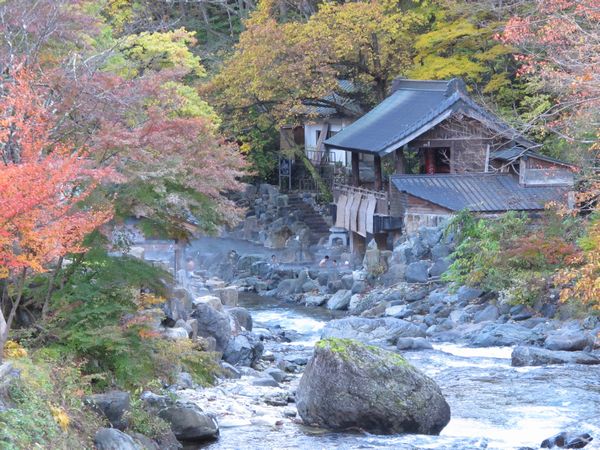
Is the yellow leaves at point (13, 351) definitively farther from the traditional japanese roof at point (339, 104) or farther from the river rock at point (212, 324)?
the traditional japanese roof at point (339, 104)

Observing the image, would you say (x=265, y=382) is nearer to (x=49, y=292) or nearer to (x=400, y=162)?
(x=49, y=292)

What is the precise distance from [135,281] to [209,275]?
23.5 metres

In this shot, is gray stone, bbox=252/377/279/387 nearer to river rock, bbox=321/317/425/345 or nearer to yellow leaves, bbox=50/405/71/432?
river rock, bbox=321/317/425/345

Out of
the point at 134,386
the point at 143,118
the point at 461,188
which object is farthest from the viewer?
the point at 461,188

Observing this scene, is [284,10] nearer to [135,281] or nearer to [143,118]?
[143,118]

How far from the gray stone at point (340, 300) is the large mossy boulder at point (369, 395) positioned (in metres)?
16.4

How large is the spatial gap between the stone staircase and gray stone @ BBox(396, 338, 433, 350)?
18289 millimetres

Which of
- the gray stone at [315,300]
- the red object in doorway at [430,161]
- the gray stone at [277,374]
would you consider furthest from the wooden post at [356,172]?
the gray stone at [277,374]

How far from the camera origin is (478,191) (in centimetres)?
3366

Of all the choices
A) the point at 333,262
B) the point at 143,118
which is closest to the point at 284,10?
the point at 333,262

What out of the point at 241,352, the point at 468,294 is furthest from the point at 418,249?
the point at 241,352

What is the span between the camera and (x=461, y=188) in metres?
33.8

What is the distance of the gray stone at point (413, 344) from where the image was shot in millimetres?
24094

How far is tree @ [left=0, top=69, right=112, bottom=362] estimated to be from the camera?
502 inches
